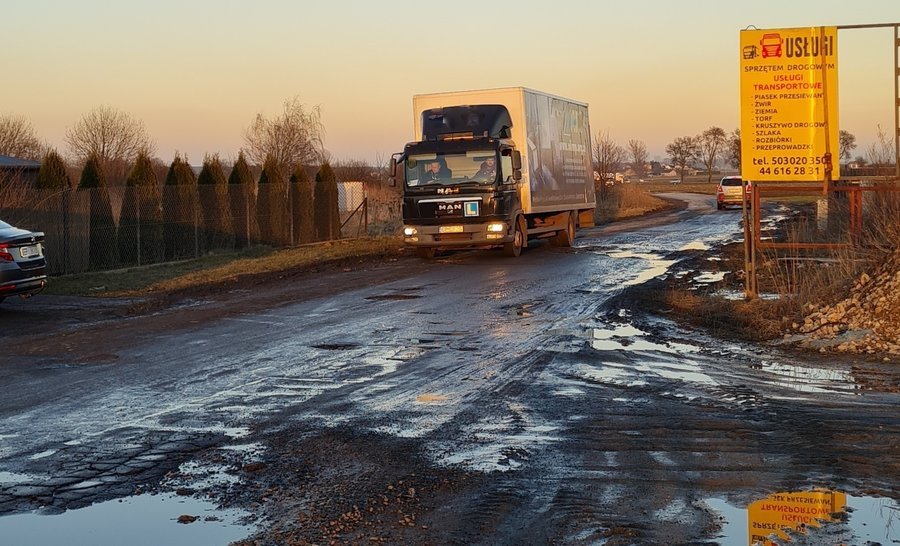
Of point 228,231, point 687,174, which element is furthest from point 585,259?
point 687,174

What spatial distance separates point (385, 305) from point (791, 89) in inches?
269

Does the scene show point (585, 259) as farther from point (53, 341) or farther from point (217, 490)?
point (217, 490)

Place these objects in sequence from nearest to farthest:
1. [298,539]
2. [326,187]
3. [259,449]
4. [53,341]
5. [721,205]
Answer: [298,539] < [259,449] < [53,341] < [326,187] < [721,205]

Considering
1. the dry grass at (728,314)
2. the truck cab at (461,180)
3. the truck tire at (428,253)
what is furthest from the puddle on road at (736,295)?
the truck tire at (428,253)

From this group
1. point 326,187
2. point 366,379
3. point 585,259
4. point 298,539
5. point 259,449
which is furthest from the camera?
point 326,187

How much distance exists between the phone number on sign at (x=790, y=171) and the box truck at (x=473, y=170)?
910 cm

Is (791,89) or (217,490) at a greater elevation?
(791,89)

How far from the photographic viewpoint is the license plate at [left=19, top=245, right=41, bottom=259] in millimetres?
15843

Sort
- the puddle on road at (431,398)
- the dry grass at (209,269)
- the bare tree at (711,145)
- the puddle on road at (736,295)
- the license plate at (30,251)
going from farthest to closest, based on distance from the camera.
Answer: the bare tree at (711,145) → the dry grass at (209,269) → the license plate at (30,251) → the puddle on road at (736,295) → the puddle on road at (431,398)

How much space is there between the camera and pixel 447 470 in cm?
670

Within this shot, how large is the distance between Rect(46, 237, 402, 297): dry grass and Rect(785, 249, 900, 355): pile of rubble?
11.6 m

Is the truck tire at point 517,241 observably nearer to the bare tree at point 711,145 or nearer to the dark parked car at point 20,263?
the dark parked car at point 20,263

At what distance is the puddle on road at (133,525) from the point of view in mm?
5516

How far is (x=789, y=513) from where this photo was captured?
5723mm
